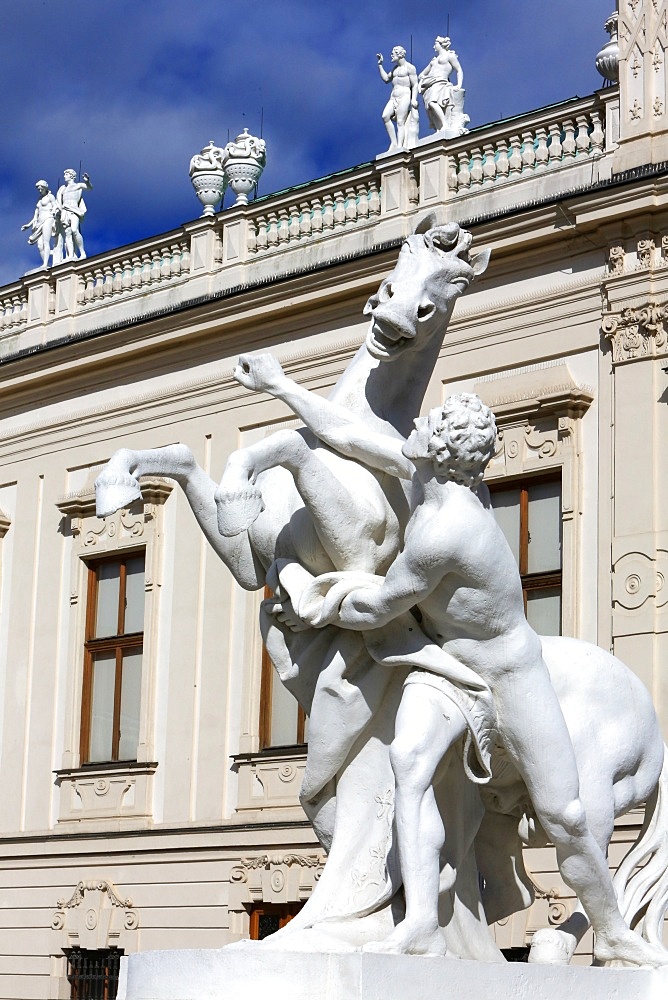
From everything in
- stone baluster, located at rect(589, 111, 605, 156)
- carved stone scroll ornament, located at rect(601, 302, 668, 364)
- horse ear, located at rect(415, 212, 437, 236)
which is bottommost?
horse ear, located at rect(415, 212, 437, 236)

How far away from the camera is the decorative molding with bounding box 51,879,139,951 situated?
Result: 55.6 feet

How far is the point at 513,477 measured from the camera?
14.7 metres

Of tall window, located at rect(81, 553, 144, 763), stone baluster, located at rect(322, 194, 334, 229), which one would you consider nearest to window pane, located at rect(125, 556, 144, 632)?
tall window, located at rect(81, 553, 144, 763)

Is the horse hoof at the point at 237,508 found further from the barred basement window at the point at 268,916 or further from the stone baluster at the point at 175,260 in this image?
the stone baluster at the point at 175,260

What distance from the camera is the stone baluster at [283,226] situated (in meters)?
17.4

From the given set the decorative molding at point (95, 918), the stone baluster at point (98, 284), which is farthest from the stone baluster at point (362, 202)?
the decorative molding at point (95, 918)

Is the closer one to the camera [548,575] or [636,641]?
[636,641]

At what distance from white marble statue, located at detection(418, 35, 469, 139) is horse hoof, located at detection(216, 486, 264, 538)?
1147 centimetres

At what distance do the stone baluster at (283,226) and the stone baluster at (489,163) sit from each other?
7.59ft

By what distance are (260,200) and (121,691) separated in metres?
4.56

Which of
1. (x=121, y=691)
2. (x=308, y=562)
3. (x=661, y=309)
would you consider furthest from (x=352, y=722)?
(x=121, y=691)

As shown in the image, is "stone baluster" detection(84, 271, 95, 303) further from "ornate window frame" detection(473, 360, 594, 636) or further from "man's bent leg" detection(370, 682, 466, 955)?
"man's bent leg" detection(370, 682, 466, 955)

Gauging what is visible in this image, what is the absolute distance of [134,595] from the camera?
709 inches

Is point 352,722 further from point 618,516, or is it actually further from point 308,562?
point 618,516
